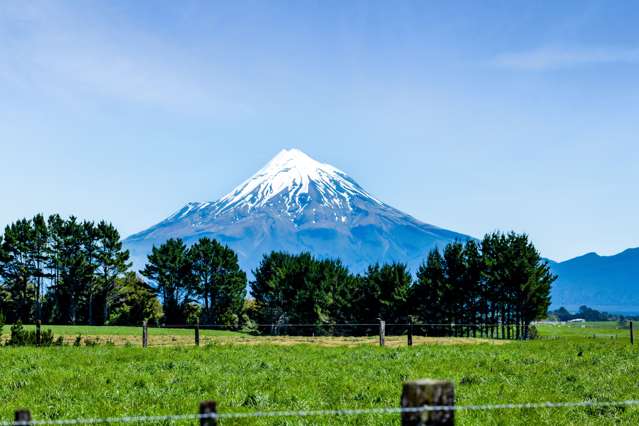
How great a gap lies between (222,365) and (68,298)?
9561cm

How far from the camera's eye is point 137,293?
347 feet

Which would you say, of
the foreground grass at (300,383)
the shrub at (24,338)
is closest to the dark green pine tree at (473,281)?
the shrub at (24,338)

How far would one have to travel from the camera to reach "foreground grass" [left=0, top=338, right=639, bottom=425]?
1274 cm

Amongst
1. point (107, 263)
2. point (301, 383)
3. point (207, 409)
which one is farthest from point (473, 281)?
point (207, 409)

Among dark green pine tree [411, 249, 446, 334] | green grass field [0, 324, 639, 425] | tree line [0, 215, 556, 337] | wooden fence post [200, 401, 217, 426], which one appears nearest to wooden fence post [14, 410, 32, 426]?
wooden fence post [200, 401, 217, 426]

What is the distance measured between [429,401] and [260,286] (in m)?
111

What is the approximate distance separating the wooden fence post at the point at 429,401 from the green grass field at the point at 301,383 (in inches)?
243

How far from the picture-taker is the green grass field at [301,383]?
1271cm

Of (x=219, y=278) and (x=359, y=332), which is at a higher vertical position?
(x=219, y=278)

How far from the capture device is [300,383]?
16.1 meters

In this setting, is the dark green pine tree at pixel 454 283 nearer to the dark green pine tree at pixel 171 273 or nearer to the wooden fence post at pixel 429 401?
the dark green pine tree at pixel 171 273

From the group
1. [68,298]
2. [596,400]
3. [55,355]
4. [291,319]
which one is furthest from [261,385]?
[68,298]

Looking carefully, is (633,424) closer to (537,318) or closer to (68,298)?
(537,318)

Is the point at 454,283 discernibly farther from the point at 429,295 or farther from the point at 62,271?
the point at 62,271
